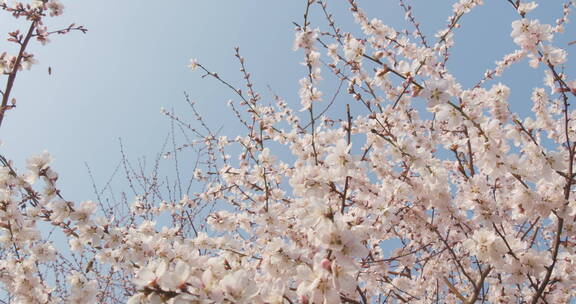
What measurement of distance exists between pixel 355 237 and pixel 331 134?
2.15 m

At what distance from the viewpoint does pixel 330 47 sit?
4.05 m

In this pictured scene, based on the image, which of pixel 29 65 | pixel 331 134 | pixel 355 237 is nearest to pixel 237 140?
pixel 331 134

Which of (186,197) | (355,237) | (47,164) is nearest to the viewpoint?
(355,237)

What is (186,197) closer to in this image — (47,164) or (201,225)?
(201,225)

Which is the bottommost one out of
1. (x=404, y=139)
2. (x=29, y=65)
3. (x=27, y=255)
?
(x=27, y=255)

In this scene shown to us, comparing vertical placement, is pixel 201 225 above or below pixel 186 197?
above

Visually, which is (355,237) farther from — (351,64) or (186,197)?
(186,197)

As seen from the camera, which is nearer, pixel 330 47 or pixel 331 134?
pixel 331 134

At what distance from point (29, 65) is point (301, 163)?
2.68 m

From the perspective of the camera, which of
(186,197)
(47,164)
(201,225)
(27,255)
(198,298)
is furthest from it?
(201,225)

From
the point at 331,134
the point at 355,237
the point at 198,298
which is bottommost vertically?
the point at 198,298

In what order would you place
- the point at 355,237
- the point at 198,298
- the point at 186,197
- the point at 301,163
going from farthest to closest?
the point at 186,197, the point at 301,163, the point at 355,237, the point at 198,298

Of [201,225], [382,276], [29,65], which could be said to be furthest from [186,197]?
[382,276]

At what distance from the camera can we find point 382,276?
376cm
